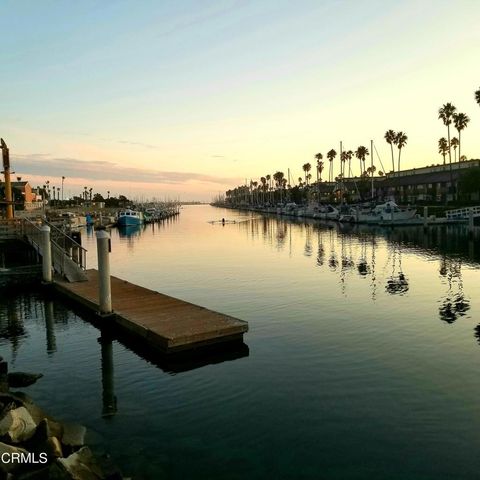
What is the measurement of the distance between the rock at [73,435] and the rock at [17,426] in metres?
0.70

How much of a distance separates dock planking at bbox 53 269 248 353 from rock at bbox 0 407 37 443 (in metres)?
6.04

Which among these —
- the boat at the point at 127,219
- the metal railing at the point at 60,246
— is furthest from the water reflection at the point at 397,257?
the boat at the point at 127,219

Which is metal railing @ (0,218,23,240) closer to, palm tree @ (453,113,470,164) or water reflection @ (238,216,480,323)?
water reflection @ (238,216,480,323)

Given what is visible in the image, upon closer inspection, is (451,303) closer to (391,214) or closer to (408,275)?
(408,275)

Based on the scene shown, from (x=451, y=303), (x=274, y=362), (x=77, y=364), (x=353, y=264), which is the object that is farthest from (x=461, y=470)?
(x=353, y=264)

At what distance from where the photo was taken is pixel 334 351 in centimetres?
1611

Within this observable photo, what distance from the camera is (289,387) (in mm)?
13211

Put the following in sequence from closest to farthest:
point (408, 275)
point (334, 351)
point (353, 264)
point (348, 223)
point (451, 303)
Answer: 1. point (334, 351)
2. point (451, 303)
3. point (408, 275)
4. point (353, 264)
5. point (348, 223)

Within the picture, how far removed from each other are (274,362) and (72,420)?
6.21m

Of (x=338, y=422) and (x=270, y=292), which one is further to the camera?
(x=270, y=292)

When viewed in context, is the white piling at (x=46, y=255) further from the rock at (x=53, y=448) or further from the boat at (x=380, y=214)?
the boat at (x=380, y=214)

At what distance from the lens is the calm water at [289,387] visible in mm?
9625

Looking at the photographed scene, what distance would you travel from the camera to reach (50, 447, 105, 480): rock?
773cm

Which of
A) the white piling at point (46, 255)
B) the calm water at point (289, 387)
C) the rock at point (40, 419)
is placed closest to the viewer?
the rock at point (40, 419)
